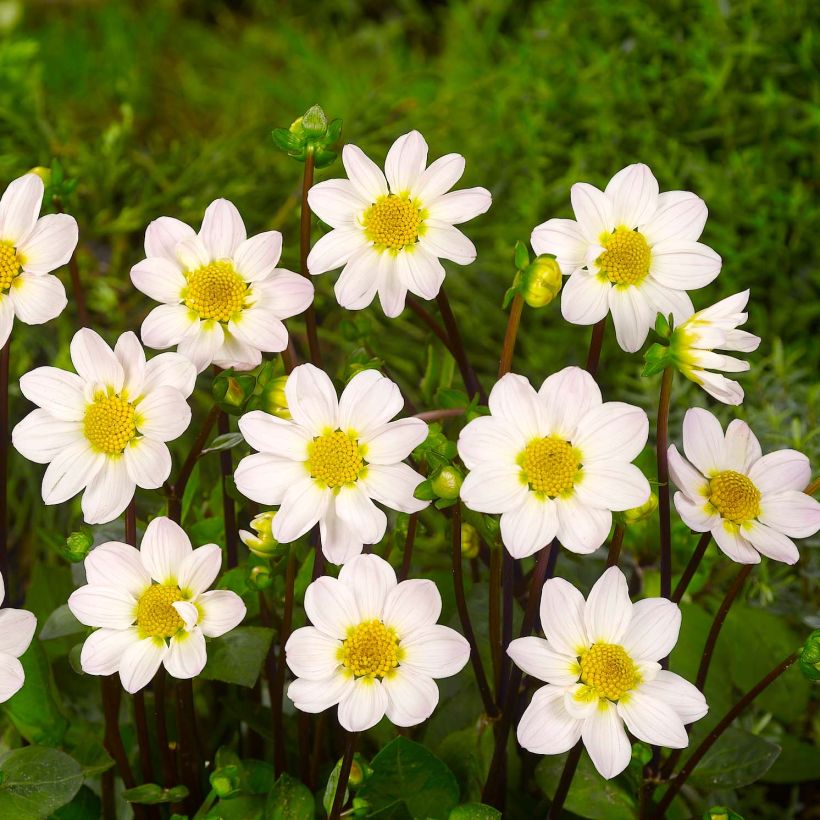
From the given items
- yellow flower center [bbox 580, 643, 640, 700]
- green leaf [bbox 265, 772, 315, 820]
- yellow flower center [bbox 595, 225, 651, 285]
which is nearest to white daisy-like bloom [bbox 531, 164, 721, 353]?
yellow flower center [bbox 595, 225, 651, 285]

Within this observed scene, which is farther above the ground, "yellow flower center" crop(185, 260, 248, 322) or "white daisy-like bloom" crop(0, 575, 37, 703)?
"yellow flower center" crop(185, 260, 248, 322)

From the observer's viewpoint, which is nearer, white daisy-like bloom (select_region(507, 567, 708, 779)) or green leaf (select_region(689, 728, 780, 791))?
white daisy-like bloom (select_region(507, 567, 708, 779))

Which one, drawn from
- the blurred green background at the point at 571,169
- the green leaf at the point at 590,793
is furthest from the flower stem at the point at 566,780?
the blurred green background at the point at 571,169

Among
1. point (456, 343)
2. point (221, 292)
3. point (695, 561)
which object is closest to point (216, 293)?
point (221, 292)

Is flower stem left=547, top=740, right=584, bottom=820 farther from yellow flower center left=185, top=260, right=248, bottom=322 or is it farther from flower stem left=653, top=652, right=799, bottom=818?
yellow flower center left=185, top=260, right=248, bottom=322

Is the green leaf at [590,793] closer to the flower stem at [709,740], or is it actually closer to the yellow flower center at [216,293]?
the flower stem at [709,740]

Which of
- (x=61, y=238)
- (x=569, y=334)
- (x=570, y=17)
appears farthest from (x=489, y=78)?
(x=61, y=238)

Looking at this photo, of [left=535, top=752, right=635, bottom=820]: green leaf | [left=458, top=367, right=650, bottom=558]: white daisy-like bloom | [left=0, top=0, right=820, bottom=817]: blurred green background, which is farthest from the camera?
[left=0, top=0, right=820, bottom=817]: blurred green background
